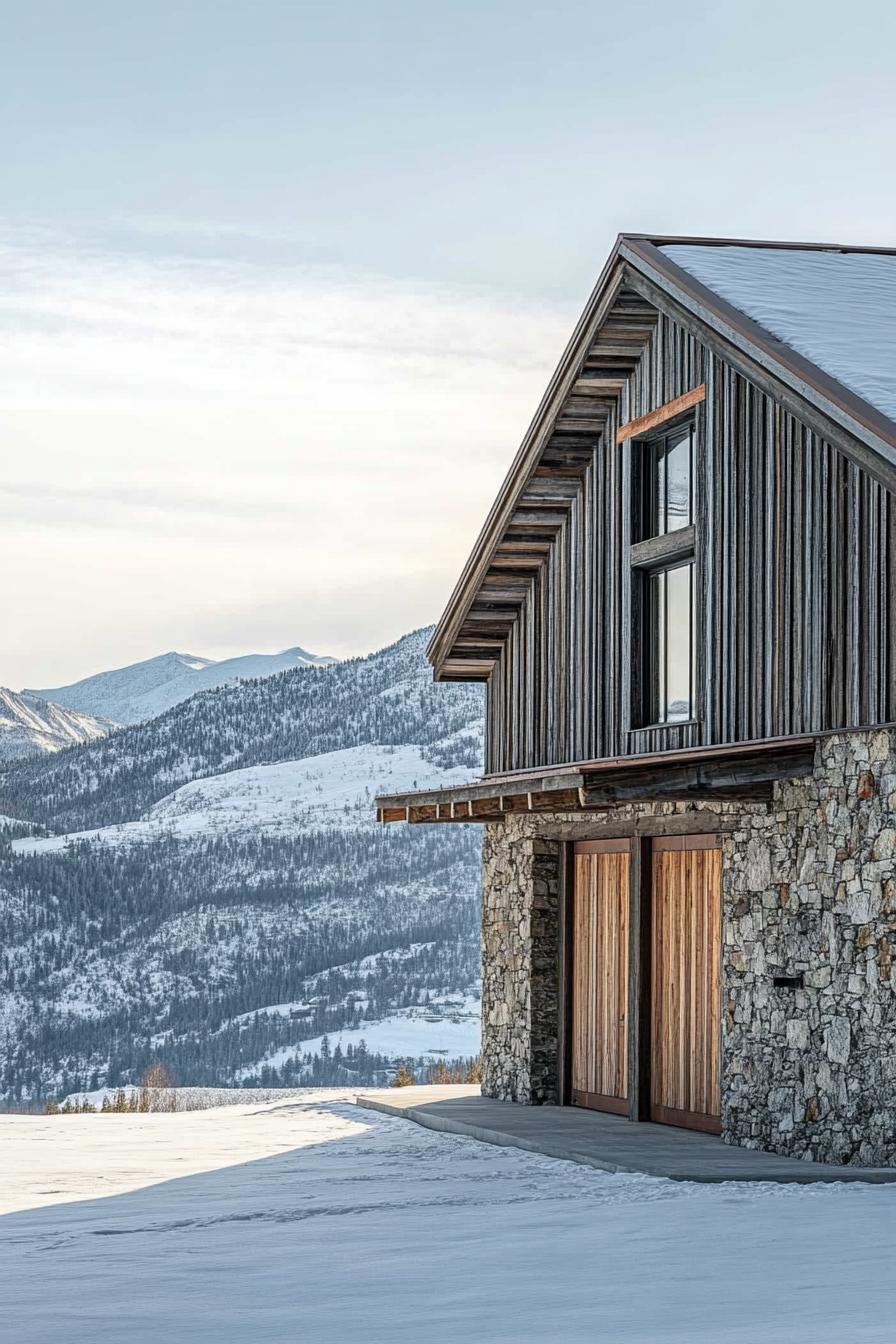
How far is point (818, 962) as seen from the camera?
1248cm

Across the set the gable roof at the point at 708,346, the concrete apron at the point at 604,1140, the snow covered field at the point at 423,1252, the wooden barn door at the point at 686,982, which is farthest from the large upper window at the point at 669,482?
the snow covered field at the point at 423,1252

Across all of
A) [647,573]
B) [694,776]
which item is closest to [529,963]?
[647,573]

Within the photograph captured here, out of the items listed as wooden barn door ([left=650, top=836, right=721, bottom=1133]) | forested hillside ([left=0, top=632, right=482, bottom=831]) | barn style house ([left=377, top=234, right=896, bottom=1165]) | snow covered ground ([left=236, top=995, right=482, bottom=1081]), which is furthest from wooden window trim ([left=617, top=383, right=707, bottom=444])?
forested hillside ([left=0, top=632, right=482, bottom=831])

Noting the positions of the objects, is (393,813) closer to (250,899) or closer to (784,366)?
(784,366)

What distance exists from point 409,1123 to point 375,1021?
208 feet

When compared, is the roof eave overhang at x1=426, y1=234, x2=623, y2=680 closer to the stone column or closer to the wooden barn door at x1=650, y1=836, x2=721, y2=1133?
the stone column

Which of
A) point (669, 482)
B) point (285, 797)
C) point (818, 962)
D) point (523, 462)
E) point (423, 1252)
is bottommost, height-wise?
point (423, 1252)

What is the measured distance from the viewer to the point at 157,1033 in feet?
264

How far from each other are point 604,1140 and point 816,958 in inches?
95.4

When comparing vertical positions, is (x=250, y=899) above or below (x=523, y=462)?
below

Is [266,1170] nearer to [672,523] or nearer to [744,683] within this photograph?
[744,683]

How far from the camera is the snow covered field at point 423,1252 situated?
23.8 feet

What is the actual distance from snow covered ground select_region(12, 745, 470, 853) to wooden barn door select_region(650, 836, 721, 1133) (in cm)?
8433

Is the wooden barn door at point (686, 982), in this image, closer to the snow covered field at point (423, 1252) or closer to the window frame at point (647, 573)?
the window frame at point (647, 573)
